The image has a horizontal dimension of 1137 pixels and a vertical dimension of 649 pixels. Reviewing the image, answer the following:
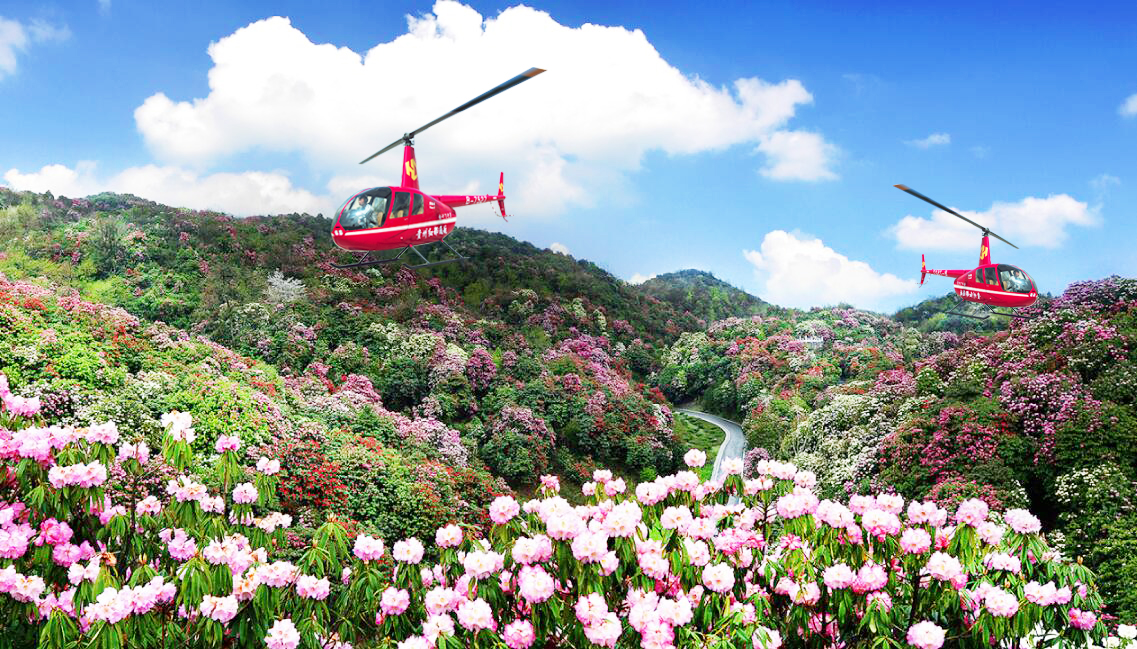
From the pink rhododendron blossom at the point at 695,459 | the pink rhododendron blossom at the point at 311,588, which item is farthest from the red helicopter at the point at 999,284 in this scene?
the pink rhododendron blossom at the point at 311,588

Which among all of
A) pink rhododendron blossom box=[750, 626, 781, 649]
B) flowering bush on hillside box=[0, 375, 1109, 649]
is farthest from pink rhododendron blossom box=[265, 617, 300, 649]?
pink rhododendron blossom box=[750, 626, 781, 649]

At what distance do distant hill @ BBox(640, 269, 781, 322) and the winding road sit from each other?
1443 centimetres

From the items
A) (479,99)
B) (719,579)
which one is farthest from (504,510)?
(479,99)

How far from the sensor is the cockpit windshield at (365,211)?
14836 millimetres

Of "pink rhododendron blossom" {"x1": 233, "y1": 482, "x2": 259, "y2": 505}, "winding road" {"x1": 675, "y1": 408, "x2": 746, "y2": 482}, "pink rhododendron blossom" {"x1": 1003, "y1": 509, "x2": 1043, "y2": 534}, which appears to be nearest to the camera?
"pink rhododendron blossom" {"x1": 1003, "y1": 509, "x2": 1043, "y2": 534}

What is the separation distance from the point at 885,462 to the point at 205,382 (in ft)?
53.6

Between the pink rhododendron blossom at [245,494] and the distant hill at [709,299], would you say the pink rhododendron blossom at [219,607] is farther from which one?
the distant hill at [709,299]

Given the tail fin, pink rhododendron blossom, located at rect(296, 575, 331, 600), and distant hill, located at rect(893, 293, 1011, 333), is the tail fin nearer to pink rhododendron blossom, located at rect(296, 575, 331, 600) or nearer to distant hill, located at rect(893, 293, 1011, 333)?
pink rhododendron blossom, located at rect(296, 575, 331, 600)

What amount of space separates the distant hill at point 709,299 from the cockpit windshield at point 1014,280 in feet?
88.1

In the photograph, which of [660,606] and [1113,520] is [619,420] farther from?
[660,606]

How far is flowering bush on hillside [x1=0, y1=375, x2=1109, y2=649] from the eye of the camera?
4.40 meters

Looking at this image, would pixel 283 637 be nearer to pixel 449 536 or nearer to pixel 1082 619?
pixel 449 536

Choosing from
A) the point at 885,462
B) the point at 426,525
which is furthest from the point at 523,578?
the point at 885,462

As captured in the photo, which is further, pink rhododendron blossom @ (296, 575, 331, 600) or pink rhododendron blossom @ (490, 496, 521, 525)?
pink rhododendron blossom @ (490, 496, 521, 525)
